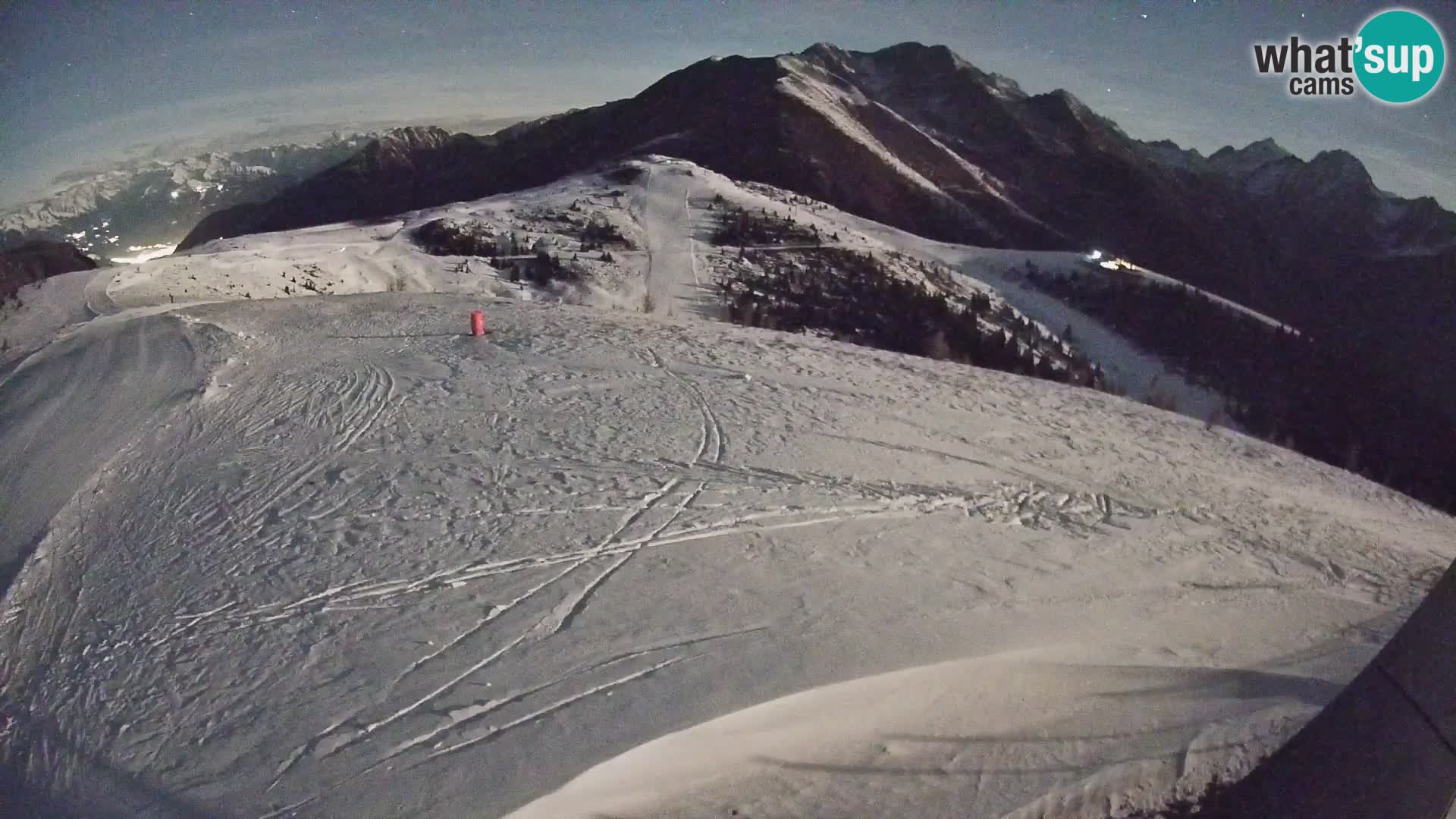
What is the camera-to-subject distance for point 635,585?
645 centimetres

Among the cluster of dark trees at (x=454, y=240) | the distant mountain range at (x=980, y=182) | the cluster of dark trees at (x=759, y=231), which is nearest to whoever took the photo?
the cluster of dark trees at (x=454, y=240)

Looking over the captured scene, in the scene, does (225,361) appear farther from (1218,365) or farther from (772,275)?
(1218,365)

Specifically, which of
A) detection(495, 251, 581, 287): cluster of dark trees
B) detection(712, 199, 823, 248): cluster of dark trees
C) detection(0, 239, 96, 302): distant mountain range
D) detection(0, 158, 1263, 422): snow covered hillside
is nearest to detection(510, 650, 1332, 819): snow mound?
detection(0, 158, 1263, 422): snow covered hillside

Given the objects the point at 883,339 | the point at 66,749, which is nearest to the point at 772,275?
the point at 883,339

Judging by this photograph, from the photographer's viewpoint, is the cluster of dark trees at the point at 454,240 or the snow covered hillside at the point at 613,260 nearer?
the snow covered hillside at the point at 613,260

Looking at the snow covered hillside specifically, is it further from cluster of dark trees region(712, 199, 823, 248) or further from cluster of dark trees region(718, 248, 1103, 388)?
cluster of dark trees region(718, 248, 1103, 388)

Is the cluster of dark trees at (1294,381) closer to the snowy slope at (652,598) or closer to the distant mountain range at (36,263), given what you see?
the snowy slope at (652,598)

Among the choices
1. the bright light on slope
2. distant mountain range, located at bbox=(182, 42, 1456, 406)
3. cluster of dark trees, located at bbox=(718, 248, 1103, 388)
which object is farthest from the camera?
distant mountain range, located at bbox=(182, 42, 1456, 406)

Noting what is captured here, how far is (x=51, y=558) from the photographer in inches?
276

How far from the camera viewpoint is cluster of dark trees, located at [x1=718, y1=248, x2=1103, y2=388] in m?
20.0

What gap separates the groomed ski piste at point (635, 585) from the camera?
15.6ft

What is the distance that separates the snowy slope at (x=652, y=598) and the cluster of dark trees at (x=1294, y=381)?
764 centimetres

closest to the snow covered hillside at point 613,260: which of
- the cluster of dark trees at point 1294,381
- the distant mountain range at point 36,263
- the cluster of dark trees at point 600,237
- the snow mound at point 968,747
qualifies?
the cluster of dark trees at point 600,237

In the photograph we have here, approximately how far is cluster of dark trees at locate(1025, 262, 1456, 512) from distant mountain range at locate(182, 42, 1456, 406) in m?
7.11
